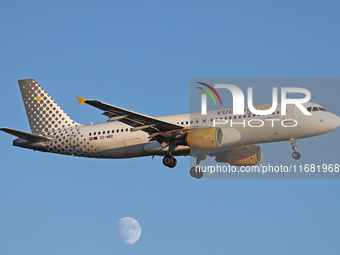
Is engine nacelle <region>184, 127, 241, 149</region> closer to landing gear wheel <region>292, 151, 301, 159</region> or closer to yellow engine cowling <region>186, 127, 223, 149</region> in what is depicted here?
yellow engine cowling <region>186, 127, 223, 149</region>

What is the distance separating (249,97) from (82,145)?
503 inches

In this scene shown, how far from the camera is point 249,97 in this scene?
3600 cm

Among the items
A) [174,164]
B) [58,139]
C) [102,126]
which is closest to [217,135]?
[174,164]

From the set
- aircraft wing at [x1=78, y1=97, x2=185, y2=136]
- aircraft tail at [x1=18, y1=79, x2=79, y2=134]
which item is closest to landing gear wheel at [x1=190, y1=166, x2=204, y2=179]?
aircraft wing at [x1=78, y1=97, x2=185, y2=136]

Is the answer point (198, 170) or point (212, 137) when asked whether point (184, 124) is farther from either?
point (198, 170)

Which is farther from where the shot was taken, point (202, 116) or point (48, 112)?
point (48, 112)

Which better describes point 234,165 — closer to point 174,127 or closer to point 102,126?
point 174,127

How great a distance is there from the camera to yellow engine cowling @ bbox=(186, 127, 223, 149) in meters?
35.0

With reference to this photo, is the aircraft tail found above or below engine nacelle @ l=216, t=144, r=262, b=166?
above

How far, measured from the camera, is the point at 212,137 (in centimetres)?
3494

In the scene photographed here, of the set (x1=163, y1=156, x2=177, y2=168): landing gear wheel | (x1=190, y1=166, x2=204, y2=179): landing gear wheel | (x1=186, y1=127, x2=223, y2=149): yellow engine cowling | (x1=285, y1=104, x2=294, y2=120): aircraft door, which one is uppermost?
(x1=285, y1=104, x2=294, y2=120): aircraft door

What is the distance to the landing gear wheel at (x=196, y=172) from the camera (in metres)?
40.5

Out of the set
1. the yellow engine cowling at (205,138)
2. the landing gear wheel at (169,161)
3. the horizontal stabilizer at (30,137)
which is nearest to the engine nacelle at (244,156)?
the landing gear wheel at (169,161)

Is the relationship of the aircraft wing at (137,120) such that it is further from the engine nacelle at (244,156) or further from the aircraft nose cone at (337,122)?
the aircraft nose cone at (337,122)
